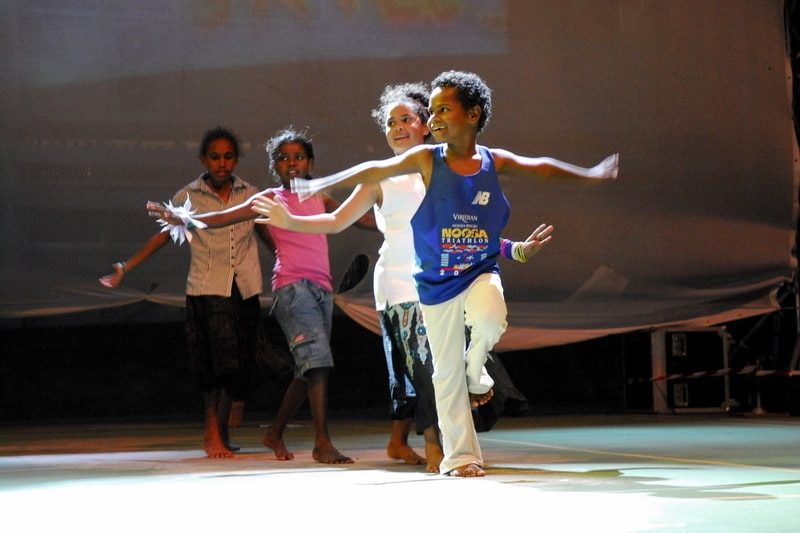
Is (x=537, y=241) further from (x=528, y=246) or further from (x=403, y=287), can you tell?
(x=403, y=287)

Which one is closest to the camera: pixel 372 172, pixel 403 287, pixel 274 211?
pixel 274 211

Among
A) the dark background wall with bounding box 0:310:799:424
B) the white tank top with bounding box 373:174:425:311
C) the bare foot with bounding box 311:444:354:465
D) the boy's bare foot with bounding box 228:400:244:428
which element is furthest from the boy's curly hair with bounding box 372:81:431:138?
the dark background wall with bounding box 0:310:799:424

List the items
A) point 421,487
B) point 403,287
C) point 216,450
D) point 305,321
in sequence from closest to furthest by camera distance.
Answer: point 421,487, point 403,287, point 305,321, point 216,450

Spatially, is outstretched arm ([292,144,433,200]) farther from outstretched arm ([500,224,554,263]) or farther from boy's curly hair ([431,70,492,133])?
outstretched arm ([500,224,554,263])

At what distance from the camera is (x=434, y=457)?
3.56 m

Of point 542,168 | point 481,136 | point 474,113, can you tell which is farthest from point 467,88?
point 481,136

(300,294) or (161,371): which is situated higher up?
(300,294)

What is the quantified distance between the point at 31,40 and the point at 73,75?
307mm

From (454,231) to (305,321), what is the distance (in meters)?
1.11

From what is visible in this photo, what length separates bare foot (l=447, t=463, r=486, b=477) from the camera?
3270mm

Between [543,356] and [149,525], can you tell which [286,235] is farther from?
[543,356]

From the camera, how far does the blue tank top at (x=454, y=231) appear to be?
324cm

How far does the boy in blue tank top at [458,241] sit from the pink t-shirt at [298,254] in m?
1.00

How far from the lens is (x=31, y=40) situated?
6695 millimetres
